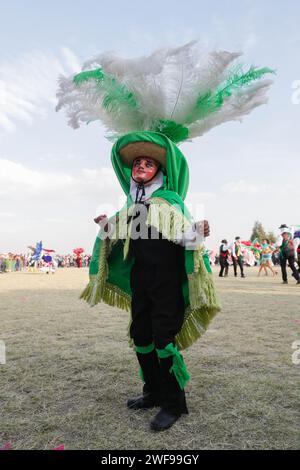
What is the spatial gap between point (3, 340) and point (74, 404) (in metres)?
2.38

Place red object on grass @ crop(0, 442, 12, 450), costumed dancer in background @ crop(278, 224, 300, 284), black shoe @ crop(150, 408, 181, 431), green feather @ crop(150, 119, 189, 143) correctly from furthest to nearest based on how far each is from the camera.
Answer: costumed dancer in background @ crop(278, 224, 300, 284)
green feather @ crop(150, 119, 189, 143)
black shoe @ crop(150, 408, 181, 431)
red object on grass @ crop(0, 442, 12, 450)

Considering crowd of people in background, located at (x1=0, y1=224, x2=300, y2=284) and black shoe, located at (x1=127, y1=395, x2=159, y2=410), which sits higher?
crowd of people in background, located at (x1=0, y1=224, x2=300, y2=284)

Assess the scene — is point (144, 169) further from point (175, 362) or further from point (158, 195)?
point (175, 362)

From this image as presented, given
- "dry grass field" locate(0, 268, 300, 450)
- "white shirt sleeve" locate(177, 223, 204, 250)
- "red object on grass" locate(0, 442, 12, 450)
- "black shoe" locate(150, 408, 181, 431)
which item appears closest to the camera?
"red object on grass" locate(0, 442, 12, 450)

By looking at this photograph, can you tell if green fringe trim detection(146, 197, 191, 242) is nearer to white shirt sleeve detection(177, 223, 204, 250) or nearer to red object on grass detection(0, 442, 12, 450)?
white shirt sleeve detection(177, 223, 204, 250)

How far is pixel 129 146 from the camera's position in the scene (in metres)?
2.76

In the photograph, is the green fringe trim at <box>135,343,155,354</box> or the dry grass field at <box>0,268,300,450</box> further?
the green fringe trim at <box>135,343,155,354</box>

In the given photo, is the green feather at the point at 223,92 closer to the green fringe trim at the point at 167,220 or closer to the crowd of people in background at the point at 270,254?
the green fringe trim at the point at 167,220

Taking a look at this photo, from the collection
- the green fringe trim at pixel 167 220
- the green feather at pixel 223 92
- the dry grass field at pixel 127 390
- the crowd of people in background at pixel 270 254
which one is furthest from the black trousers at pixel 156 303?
the crowd of people in background at pixel 270 254

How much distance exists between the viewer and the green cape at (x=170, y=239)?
7.98ft

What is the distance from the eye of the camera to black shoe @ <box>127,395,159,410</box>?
2.55 metres

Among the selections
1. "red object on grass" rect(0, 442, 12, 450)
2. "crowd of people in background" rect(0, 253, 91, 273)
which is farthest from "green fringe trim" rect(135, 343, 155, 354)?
"crowd of people in background" rect(0, 253, 91, 273)
